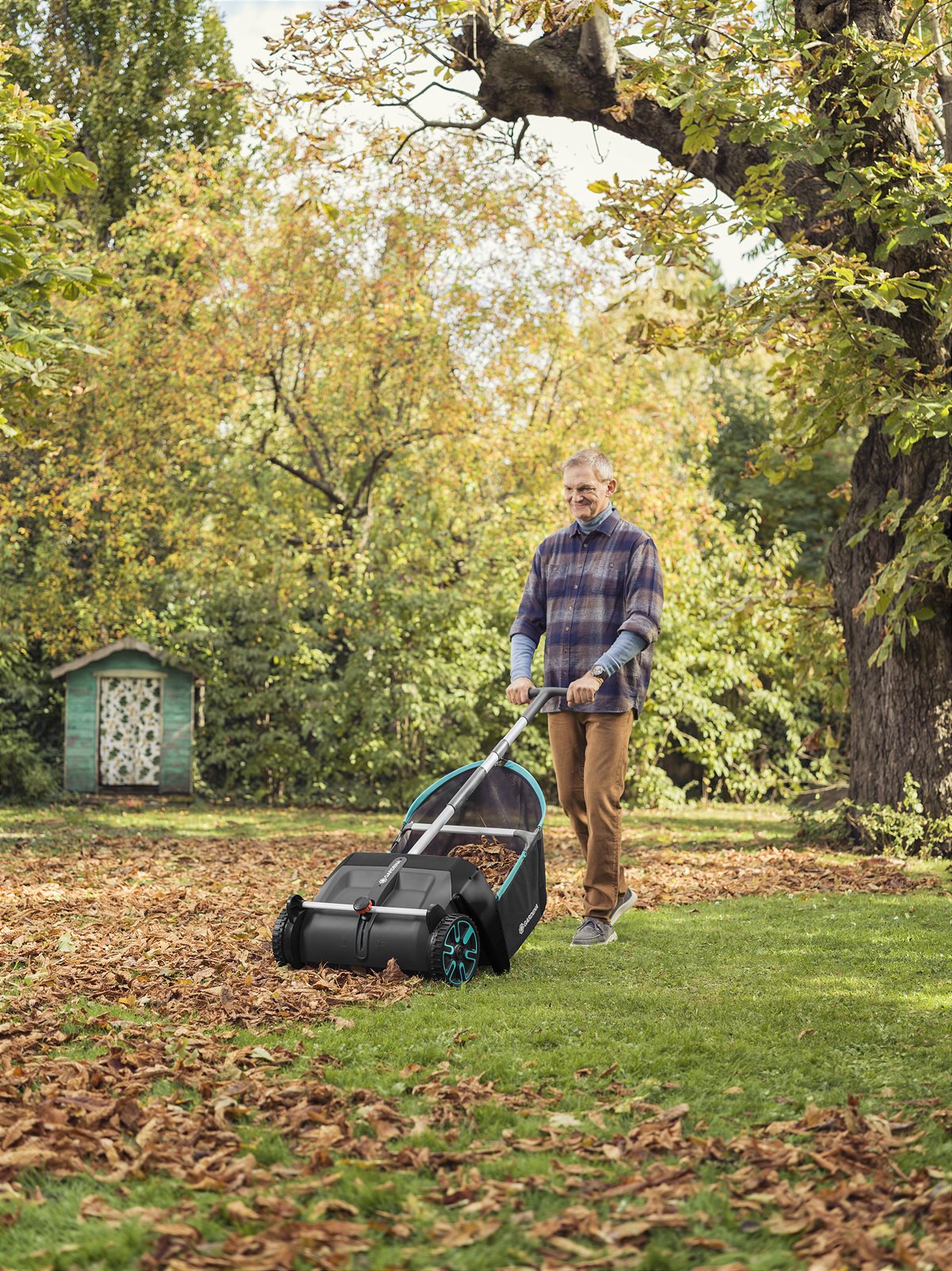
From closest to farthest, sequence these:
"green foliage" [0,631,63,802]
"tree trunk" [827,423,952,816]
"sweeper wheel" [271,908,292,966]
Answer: "sweeper wheel" [271,908,292,966] < "tree trunk" [827,423,952,816] < "green foliage" [0,631,63,802]

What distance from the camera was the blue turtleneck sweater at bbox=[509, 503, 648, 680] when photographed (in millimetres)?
5410

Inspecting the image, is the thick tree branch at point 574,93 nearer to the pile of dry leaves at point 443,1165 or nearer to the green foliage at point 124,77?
the pile of dry leaves at point 443,1165

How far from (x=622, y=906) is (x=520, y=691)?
54.4 inches

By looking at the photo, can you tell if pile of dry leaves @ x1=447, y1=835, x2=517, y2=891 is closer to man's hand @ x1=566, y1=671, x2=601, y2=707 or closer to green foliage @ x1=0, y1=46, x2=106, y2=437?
man's hand @ x1=566, y1=671, x2=601, y2=707

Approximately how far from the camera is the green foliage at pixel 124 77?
20.6 m

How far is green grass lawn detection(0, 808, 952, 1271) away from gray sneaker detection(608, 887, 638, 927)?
14cm

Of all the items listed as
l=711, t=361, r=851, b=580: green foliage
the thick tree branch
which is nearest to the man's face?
the thick tree branch

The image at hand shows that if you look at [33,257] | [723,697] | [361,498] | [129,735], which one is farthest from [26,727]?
[723,697]

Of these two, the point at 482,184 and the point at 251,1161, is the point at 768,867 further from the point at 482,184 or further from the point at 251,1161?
the point at 482,184

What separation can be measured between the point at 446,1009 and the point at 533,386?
1295cm

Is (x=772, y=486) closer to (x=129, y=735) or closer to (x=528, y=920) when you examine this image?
(x=129, y=735)

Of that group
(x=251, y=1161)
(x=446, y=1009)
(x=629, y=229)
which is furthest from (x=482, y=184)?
(x=251, y=1161)

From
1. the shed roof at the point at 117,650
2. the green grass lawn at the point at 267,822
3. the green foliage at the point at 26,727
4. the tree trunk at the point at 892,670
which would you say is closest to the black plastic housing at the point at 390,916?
the tree trunk at the point at 892,670

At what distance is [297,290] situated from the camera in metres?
15.3
